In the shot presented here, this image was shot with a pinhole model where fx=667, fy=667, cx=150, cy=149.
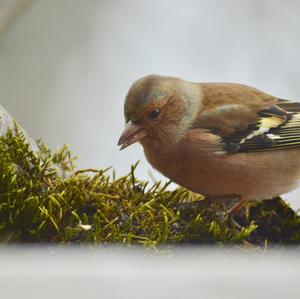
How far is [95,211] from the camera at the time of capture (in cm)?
239

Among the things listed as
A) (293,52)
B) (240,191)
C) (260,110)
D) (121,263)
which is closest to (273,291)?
(121,263)

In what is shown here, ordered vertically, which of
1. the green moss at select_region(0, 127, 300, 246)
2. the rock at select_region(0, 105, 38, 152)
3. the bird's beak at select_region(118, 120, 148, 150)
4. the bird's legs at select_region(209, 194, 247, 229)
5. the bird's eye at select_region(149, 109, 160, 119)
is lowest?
the green moss at select_region(0, 127, 300, 246)

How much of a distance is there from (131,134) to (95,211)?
670 mm

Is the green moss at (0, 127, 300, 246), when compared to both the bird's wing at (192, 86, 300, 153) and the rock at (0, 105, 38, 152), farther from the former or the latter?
the bird's wing at (192, 86, 300, 153)

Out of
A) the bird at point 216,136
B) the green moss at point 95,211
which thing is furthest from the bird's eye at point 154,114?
the green moss at point 95,211

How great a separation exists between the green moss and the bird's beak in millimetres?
263

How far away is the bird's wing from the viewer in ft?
Result: 10.4

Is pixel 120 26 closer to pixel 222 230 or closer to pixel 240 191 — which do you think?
pixel 240 191

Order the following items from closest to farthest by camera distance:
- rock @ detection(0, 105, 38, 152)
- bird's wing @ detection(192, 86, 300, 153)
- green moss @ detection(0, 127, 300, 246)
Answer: green moss @ detection(0, 127, 300, 246) < rock @ detection(0, 105, 38, 152) < bird's wing @ detection(192, 86, 300, 153)

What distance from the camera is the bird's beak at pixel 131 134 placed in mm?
2920

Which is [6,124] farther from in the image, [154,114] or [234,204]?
[234,204]

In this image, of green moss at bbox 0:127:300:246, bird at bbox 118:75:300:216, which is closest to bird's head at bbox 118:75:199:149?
bird at bbox 118:75:300:216

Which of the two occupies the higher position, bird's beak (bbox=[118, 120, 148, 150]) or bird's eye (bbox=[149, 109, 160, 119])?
bird's eye (bbox=[149, 109, 160, 119])

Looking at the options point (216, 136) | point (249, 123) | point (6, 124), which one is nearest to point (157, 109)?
point (216, 136)
